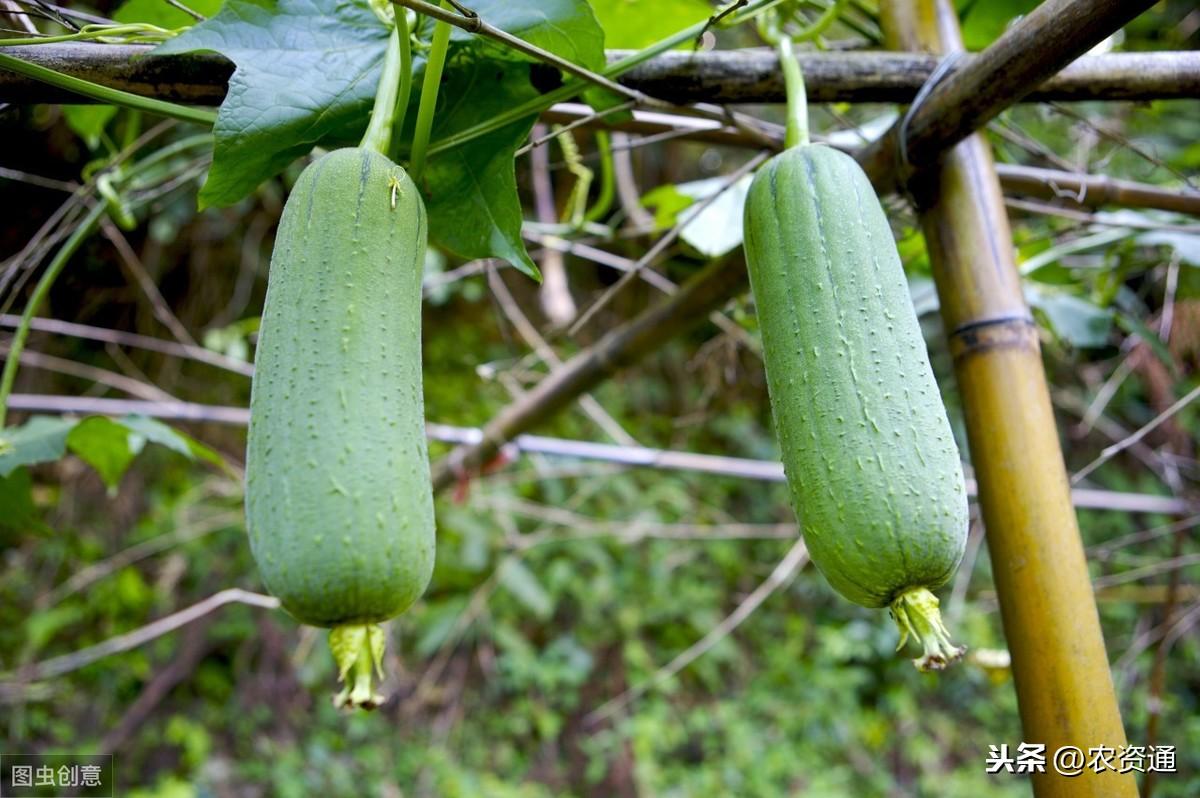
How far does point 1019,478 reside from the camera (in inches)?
23.4

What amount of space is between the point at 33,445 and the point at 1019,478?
93 cm

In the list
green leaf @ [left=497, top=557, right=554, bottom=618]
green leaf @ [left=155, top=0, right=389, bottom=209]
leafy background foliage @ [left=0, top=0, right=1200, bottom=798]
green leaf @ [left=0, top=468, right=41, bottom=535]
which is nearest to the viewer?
green leaf @ [left=155, top=0, right=389, bottom=209]

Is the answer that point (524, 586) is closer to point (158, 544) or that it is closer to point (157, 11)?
point (158, 544)

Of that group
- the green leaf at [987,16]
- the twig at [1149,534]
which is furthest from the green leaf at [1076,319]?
the green leaf at [987,16]

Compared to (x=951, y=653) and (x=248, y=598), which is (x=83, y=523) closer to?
(x=248, y=598)

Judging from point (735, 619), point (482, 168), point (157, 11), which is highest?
point (157, 11)

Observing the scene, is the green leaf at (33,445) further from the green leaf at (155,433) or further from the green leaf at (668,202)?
the green leaf at (668,202)

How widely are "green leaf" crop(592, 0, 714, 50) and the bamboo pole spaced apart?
31 centimetres

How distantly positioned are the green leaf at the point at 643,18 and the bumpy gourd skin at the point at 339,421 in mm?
458

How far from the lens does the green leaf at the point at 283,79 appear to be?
54cm

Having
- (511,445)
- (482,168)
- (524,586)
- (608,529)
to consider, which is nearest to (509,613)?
(524,586)

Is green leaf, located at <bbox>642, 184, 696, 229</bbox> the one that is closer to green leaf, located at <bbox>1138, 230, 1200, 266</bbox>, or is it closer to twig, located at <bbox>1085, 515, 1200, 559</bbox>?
green leaf, located at <bbox>1138, 230, 1200, 266</bbox>

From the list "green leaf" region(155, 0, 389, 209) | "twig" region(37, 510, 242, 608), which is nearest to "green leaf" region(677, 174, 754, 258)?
"green leaf" region(155, 0, 389, 209)

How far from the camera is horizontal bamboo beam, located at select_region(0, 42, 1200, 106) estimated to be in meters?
0.56
